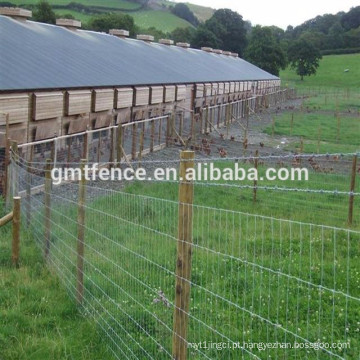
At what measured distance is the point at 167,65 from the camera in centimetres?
3375

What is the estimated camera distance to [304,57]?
91.6 meters

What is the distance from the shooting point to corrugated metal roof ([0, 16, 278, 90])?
1770 cm

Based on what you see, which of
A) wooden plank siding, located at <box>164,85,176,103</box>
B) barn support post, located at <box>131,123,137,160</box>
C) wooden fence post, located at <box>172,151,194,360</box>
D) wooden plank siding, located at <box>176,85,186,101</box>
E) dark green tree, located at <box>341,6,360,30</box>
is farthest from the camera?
dark green tree, located at <box>341,6,360,30</box>

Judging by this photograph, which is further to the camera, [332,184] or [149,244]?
[332,184]

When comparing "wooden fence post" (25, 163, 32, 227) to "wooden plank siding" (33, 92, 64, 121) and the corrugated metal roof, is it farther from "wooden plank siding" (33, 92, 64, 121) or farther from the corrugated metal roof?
"wooden plank siding" (33, 92, 64, 121)

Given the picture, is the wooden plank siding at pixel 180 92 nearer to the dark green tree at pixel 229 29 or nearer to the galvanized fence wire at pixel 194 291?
the galvanized fence wire at pixel 194 291

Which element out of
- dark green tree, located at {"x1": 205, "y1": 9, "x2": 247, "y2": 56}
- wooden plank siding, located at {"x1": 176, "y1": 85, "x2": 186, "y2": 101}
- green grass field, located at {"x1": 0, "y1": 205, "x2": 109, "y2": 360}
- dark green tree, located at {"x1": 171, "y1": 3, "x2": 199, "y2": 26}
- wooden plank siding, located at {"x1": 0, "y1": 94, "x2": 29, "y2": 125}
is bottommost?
green grass field, located at {"x1": 0, "y1": 205, "x2": 109, "y2": 360}

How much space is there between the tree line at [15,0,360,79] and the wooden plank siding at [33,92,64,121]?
4146 cm

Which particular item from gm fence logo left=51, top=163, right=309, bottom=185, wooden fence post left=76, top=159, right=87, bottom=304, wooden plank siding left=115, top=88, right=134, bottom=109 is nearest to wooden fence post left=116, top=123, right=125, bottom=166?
gm fence logo left=51, top=163, right=309, bottom=185

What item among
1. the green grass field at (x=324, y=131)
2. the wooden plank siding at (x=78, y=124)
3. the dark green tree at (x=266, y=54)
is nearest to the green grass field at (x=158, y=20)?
Answer: the dark green tree at (x=266, y=54)

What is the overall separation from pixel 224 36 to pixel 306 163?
73347mm

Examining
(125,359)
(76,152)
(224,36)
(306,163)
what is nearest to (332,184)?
(306,163)

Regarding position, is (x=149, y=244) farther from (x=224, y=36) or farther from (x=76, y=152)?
(x=224, y=36)

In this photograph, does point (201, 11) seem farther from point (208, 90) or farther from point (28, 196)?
point (28, 196)
